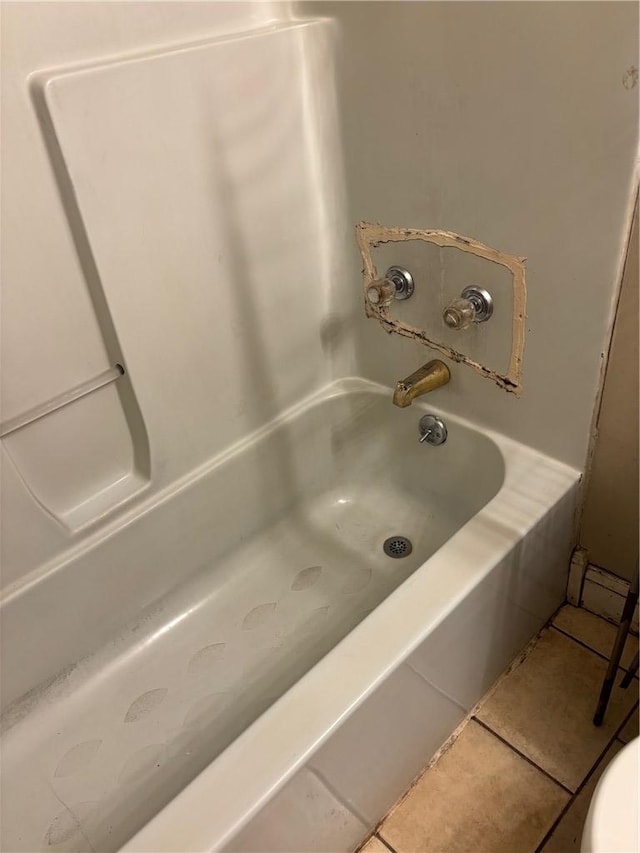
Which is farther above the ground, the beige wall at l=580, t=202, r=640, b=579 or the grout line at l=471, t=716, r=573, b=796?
the beige wall at l=580, t=202, r=640, b=579

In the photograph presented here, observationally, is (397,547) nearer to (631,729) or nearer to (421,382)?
(421,382)

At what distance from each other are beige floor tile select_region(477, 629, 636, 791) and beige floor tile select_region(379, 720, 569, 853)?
0.13ft

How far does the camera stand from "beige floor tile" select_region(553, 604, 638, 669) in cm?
143

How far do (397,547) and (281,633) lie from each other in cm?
35

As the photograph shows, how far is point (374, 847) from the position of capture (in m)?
1.19

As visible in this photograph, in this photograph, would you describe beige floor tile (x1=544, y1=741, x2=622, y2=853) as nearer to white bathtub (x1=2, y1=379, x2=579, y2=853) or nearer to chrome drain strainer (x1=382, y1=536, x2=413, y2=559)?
white bathtub (x1=2, y1=379, x2=579, y2=853)

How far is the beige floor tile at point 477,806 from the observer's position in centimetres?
118

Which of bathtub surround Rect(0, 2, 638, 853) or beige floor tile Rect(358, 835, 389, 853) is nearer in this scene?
bathtub surround Rect(0, 2, 638, 853)

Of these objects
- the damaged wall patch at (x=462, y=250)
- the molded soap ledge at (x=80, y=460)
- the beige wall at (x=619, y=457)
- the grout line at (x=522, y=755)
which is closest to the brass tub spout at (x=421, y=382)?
the damaged wall patch at (x=462, y=250)

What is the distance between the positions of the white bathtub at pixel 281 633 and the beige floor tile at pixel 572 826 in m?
0.24

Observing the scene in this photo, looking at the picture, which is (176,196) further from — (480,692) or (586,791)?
(586,791)

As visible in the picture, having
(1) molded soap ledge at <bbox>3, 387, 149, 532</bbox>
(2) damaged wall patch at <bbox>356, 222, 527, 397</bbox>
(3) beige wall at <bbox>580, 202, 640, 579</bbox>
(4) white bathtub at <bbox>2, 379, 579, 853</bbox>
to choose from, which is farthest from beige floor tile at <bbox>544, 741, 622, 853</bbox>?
(1) molded soap ledge at <bbox>3, 387, 149, 532</bbox>

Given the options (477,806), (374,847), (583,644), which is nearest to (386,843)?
(374,847)

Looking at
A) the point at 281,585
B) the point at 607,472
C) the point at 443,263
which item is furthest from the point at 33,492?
the point at 607,472
